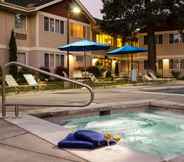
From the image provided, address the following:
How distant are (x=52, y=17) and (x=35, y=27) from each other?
266cm

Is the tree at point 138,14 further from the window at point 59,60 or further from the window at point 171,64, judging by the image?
the window at point 171,64

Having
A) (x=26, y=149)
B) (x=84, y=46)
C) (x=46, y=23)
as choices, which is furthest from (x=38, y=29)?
(x=26, y=149)

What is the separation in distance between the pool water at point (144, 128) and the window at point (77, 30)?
79.7ft

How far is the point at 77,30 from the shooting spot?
1411 inches

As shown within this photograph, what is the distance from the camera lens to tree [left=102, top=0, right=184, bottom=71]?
→ 34150mm

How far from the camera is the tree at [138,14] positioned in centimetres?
3415

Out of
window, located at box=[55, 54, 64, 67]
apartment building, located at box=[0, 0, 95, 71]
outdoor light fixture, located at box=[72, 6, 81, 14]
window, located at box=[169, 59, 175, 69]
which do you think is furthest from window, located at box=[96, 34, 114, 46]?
window, located at box=[55, 54, 64, 67]

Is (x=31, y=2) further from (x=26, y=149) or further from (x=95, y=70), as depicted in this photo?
(x=26, y=149)

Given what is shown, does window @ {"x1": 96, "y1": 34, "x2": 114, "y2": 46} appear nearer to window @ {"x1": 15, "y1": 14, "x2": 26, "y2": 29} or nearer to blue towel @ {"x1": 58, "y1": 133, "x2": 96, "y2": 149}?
window @ {"x1": 15, "y1": 14, "x2": 26, "y2": 29}

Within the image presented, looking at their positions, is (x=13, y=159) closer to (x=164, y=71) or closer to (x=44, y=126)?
(x=44, y=126)

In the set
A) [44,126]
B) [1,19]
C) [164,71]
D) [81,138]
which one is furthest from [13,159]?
[164,71]

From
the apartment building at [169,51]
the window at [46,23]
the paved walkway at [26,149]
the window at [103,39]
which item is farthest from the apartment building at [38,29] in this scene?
the paved walkway at [26,149]

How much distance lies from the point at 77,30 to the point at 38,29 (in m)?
6.34

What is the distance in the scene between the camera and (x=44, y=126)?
23.5ft
